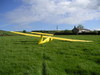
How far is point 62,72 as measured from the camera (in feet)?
14.1

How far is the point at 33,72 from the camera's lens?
4.28 metres

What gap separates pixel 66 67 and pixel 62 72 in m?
0.48

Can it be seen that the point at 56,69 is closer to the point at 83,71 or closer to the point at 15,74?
the point at 83,71

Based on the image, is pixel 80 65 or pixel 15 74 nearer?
pixel 15 74

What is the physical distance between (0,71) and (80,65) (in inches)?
113

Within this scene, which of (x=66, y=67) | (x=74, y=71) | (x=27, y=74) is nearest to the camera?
(x=27, y=74)

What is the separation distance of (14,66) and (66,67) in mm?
1933

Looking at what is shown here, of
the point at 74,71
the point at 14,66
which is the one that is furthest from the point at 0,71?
the point at 74,71

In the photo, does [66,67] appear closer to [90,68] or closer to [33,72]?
[90,68]

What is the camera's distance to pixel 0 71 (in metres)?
4.41

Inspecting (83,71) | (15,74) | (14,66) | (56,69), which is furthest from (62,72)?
(14,66)

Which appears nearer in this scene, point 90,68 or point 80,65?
point 90,68

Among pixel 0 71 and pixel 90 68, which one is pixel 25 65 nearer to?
pixel 0 71

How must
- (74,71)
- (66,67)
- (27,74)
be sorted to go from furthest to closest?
(66,67), (74,71), (27,74)
